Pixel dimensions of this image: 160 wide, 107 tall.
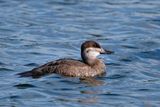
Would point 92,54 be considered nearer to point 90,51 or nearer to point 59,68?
point 90,51

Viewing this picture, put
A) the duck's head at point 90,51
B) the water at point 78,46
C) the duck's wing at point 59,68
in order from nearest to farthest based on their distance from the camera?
the water at point 78,46 → the duck's wing at point 59,68 → the duck's head at point 90,51

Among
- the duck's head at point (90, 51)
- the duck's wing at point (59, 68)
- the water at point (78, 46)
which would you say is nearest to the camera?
the water at point (78, 46)

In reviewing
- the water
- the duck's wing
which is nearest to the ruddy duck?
the duck's wing

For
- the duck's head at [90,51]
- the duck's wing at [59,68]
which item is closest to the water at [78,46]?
the duck's wing at [59,68]

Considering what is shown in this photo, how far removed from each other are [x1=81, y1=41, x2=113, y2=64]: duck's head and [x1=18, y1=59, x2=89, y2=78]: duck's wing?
1.31 feet

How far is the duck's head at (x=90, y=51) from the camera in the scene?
59.4 ft

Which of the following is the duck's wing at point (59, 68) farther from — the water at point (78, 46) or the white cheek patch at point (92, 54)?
the white cheek patch at point (92, 54)

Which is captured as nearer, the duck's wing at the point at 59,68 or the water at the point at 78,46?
the water at the point at 78,46

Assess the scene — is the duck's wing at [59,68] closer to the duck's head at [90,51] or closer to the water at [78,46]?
the water at [78,46]

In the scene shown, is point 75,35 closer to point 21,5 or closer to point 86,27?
point 86,27

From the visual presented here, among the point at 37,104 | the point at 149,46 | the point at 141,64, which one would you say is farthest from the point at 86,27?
the point at 37,104

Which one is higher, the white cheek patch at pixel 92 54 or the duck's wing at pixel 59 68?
the white cheek patch at pixel 92 54

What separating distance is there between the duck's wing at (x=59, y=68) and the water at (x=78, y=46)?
0.15 metres

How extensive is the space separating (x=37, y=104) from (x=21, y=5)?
38.3 ft
